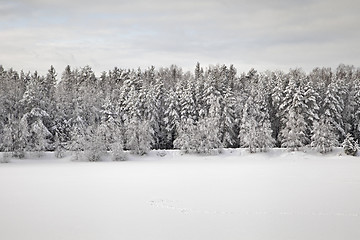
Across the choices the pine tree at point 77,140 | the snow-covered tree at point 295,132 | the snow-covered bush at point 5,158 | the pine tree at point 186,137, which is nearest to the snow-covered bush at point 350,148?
the snow-covered tree at point 295,132

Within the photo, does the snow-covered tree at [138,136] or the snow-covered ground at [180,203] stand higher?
the snow-covered tree at [138,136]

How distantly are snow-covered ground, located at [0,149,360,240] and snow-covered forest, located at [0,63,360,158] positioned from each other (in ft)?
39.0

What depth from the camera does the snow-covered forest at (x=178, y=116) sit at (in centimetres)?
5403

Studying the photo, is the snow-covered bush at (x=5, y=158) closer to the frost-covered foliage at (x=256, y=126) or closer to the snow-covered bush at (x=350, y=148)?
the frost-covered foliage at (x=256, y=126)

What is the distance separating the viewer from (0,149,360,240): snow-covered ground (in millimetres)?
16953

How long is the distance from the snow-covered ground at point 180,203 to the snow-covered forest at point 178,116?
11.9 meters

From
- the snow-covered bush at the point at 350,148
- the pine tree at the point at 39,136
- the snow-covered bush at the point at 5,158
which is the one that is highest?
the pine tree at the point at 39,136

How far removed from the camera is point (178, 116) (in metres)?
59.8

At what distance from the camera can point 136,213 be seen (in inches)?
816

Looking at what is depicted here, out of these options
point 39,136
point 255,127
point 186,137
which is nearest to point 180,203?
point 186,137

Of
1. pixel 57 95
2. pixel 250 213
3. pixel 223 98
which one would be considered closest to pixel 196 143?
pixel 223 98

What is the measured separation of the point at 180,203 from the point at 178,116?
3674 centimetres

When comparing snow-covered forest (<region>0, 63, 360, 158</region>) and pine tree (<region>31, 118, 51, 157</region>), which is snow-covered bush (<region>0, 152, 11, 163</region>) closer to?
snow-covered forest (<region>0, 63, 360, 158</region>)

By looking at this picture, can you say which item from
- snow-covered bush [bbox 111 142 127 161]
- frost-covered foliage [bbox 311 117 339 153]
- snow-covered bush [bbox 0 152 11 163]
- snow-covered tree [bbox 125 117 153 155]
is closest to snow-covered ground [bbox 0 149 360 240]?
snow-covered bush [bbox 0 152 11 163]
